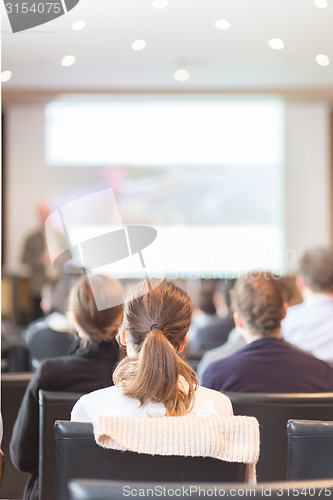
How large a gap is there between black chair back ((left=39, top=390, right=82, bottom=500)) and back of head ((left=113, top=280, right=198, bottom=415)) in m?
0.30

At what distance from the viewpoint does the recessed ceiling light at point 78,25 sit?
2.58 metres

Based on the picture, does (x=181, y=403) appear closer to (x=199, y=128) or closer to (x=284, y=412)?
(x=284, y=412)

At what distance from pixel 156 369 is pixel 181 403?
0.09m

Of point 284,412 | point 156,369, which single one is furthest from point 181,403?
point 284,412

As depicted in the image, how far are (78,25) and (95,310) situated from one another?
4.11ft

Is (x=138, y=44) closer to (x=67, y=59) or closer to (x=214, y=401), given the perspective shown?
(x=67, y=59)

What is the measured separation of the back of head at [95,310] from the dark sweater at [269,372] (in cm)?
34

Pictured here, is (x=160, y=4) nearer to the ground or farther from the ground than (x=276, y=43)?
nearer to the ground

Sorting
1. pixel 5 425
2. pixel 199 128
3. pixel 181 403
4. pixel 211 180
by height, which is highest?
pixel 199 128

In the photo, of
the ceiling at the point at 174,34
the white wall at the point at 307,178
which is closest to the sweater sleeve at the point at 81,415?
the ceiling at the point at 174,34

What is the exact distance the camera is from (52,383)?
6.26 ft

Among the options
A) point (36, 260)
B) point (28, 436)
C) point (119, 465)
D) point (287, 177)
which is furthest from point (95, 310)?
point (287, 177)

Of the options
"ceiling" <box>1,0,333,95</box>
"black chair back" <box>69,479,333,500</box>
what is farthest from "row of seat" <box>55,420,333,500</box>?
"ceiling" <box>1,0,333,95</box>

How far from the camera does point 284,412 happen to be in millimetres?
1743
